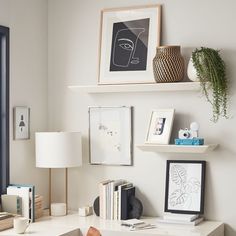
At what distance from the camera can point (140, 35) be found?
409cm

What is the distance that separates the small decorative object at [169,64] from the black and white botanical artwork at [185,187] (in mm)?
633

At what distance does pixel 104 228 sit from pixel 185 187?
675 mm

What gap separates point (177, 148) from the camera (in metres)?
3.77

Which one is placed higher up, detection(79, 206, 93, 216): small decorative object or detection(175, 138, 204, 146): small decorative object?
detection(175, 138, 204, 146): small decorative object

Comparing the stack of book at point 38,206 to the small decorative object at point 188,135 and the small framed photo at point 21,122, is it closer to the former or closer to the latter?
the small framed photo at point 21,122

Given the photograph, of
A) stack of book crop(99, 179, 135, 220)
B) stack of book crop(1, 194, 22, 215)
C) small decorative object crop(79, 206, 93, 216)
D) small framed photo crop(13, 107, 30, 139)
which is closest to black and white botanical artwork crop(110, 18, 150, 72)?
small framed photo crop(13, 107, 30, 139)

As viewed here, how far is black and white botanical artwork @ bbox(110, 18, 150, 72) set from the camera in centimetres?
407

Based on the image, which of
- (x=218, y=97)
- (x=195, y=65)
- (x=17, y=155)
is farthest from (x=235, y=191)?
(x=17, y=155)

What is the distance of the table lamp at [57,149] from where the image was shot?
4.00 meters

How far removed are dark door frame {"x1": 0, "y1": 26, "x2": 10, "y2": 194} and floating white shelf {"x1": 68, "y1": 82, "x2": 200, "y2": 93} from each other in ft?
1.60

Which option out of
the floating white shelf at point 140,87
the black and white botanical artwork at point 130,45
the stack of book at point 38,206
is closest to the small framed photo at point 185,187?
the floating white shelf at point 140,87

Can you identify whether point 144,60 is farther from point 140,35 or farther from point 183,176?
point 183,176

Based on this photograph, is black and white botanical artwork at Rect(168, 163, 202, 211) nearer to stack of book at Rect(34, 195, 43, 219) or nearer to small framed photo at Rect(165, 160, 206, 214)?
small framed photo at Rect(165, 160, 206, 214)

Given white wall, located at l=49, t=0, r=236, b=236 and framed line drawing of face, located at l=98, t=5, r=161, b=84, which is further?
framed line drawing of face, located at l=98, t=5, r=161, b=84
